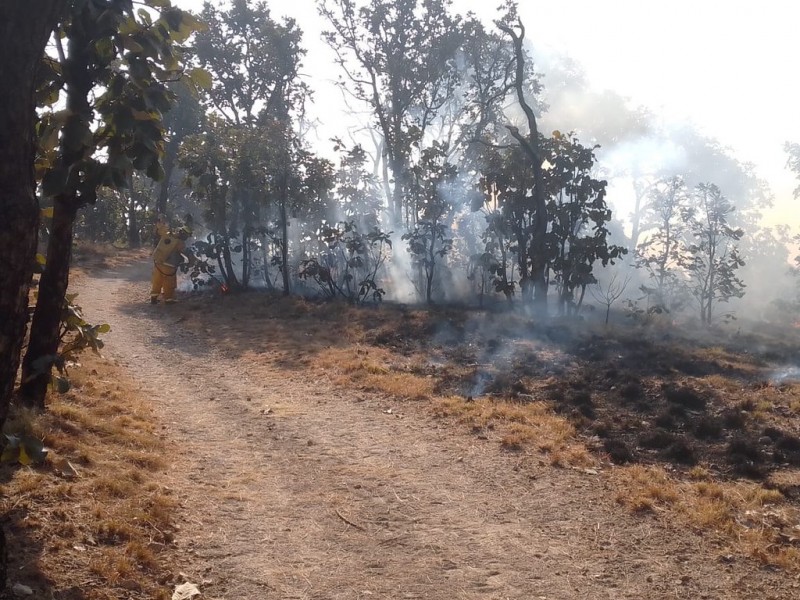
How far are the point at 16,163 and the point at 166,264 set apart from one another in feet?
42.5

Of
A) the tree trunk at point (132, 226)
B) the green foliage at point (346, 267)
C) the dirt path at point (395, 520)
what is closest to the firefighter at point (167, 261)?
the green foliage at point (346, 267)

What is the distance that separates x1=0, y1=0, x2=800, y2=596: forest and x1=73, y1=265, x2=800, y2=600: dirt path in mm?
1275

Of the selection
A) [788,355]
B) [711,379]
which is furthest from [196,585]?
[788,355]

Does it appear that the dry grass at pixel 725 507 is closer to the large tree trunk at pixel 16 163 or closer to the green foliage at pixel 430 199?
the large tree trunk at pixel 16 163

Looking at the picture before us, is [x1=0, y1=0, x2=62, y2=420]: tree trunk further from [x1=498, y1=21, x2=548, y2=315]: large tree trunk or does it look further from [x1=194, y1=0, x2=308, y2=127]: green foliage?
[x1=194, y1=0, x2=308, y2=127]: green foliage

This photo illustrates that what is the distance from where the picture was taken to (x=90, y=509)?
14.9 feet

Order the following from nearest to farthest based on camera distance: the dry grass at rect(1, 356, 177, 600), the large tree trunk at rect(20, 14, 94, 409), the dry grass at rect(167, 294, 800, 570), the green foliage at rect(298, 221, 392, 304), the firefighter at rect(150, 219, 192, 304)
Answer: the dry grass at rect(1, 356, 177, 600) → the large tree trunk at rect(20, 14, 94, 409) → the dry grass at rect(167, 294, 800, 570) → the green foliage at rect(298, 221, 392, 304) → the firefighter at rect(150, 219, 192, 304)

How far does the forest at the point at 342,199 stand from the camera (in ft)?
14.7

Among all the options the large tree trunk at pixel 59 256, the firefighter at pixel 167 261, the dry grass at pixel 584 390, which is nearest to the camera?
the large tree trunk at pixel 59 256

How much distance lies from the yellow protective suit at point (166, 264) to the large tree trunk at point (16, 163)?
12771 millimetres

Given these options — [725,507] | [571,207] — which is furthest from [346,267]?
[725,507]

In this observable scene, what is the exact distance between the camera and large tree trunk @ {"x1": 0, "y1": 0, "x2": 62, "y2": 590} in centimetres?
295

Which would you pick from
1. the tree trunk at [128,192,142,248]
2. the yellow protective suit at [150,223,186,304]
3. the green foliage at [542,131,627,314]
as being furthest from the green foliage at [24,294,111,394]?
the tree trunk at [128,192,142,248]

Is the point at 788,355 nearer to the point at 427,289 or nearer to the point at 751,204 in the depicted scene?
the point at 427,289
